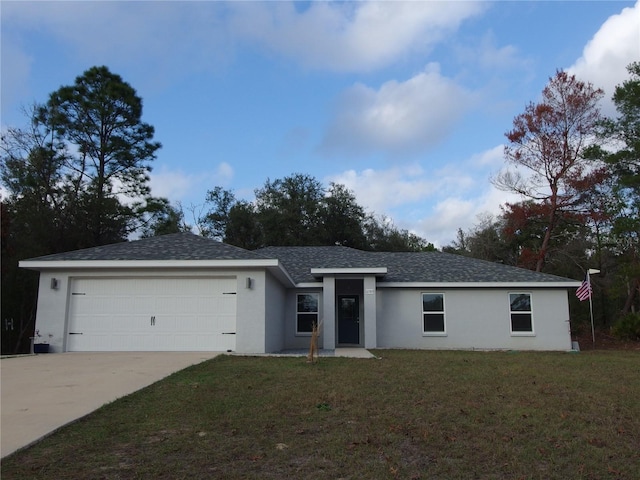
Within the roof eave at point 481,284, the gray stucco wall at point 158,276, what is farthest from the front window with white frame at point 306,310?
the gray stucco wall at point 158,276

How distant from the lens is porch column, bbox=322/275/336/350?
16328 mm

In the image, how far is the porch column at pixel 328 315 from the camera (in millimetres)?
16328

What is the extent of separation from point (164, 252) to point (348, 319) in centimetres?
783

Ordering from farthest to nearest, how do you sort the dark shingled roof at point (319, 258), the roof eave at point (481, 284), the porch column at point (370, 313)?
1. the roof eave at point (481, 284)
2. the porch column at point (370, 313)
3. the dark shingled roof at point (319, 258)

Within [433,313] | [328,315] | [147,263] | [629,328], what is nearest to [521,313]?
[433,313]

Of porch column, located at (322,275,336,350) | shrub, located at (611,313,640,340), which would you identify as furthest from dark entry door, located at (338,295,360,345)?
shrub, located at (611,313,640,340)

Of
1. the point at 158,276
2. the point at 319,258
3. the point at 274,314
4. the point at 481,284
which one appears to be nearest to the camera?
the point at 158,276

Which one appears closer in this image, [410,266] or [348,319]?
[348,319]

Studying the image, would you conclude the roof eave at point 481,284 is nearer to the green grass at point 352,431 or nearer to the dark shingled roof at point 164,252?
the dark shingled roof at point 164,252

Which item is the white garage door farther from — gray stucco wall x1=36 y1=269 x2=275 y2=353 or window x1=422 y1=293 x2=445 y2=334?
window x1=422 y1=293 x2=445 y2=334

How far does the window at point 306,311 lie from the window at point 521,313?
267 inches

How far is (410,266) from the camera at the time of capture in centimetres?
1930

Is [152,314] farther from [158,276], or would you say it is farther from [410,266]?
[410,266]

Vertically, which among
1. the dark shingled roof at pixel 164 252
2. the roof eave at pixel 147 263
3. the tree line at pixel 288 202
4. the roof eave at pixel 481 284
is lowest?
the roof eave at pixel 481 284
